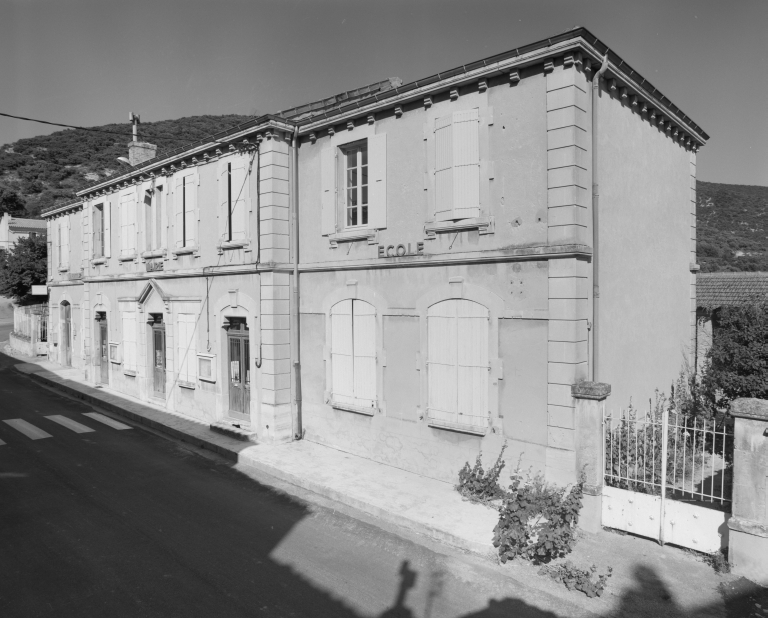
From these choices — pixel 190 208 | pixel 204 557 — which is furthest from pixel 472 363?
pixel 190 208

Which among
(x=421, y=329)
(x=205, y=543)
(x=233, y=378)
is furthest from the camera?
(x=233, y=378)

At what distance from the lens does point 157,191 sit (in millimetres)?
14586

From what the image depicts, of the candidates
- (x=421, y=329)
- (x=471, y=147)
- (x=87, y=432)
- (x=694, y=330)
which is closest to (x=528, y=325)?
(x=421, y=329)

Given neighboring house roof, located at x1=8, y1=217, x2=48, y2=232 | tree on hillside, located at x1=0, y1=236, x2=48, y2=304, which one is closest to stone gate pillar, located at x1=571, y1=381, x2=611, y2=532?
tree on hillside, located at x1=0, y1=236, x2=48, y2=304

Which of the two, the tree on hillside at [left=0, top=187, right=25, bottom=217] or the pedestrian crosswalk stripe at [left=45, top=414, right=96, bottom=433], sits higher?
the tree on hillside at [left=0, top=187, right=25, bottom=217]

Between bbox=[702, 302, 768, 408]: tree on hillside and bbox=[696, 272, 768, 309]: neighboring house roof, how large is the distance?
272cm

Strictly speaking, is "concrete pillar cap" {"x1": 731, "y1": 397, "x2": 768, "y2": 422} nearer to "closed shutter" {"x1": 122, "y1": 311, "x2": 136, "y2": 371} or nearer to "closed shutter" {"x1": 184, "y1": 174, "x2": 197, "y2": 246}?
"closed shutter" {"x1": 184, "y1": 174, "x2": 197, "y2": 246}

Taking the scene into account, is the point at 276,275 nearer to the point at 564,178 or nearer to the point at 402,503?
the point at 402,503

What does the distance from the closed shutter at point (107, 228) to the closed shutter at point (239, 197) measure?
721 centimetres

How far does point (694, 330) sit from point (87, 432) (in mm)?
14134

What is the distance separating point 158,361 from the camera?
49.8 ft

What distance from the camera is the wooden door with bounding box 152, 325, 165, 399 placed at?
49.0 feet

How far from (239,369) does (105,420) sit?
4.50 meters

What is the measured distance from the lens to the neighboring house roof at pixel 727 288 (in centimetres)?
1323
